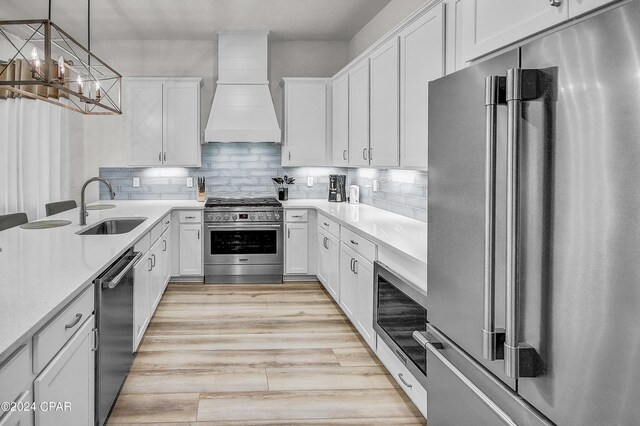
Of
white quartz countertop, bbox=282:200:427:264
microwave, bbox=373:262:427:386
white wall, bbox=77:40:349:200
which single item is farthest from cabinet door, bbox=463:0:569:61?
white wall, bbox=77:40:349:200

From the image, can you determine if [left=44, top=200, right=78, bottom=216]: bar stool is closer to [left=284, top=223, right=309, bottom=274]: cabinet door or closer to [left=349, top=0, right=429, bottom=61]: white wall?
[left=284, top=223, right=309, bottom=274]: cabinet door

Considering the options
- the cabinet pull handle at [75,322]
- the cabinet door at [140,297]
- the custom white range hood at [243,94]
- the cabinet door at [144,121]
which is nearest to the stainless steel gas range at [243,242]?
the custom white range hood at [243,94]

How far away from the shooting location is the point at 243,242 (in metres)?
5.25

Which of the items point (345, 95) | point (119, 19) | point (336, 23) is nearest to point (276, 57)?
point (336, 23)

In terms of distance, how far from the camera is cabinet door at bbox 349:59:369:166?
13.4 ft

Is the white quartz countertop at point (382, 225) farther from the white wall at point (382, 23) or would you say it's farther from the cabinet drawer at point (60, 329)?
the white wall at point (382, 23)

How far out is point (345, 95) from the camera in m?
4.81

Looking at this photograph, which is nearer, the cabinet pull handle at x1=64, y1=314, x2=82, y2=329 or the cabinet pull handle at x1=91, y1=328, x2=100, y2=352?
the cabinet pull handle at x1=64, y1=314, x2=82, y2=329

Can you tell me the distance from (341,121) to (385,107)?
1441mm

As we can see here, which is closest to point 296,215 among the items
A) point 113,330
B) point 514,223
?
point 113,330

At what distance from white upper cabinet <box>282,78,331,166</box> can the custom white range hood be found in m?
0.20

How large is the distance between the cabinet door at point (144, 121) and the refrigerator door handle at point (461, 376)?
440 centimetres

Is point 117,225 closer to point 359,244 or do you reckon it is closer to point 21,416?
point 359,244

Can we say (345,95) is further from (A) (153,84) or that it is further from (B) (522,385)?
(B) (522,385)
